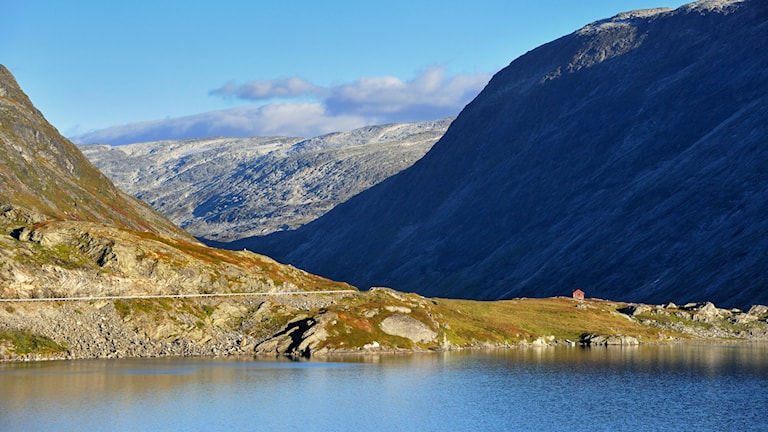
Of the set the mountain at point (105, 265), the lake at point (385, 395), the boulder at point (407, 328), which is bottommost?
the lake at point (385, 395)

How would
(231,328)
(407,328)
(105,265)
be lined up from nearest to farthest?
(105,265)
(231,328)
(407,328)

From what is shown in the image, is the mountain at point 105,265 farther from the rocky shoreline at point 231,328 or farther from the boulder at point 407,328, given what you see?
the boulder at point 407,328

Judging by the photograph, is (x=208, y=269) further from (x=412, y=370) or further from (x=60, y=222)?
(x=412, y=370)

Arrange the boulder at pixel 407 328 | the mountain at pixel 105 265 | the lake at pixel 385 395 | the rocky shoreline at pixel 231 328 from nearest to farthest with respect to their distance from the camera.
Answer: the lake at pixel 385 395, the rocky shoreline at pixel 231 328, the mountain at pixel 105 265, the boulder at pixel 407 328

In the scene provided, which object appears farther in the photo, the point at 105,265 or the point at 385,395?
the point at 105,265

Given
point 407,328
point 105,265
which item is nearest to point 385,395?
point 407,328

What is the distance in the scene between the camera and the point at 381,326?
15362 centimetres

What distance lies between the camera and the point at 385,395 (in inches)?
4139

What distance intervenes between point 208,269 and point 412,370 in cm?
4388

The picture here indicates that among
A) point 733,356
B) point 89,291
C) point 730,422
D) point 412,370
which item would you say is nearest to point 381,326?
point 412,370

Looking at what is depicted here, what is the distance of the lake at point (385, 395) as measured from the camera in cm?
8931

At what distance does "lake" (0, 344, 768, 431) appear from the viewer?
8931 centimetres

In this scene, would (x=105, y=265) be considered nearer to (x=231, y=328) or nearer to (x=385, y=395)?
(x=231, y=328)

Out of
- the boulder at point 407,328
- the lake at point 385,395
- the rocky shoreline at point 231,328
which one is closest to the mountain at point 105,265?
the rocky shoreline at point 231,328
